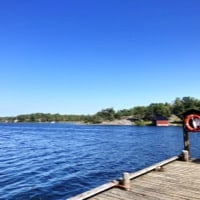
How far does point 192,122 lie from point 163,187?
7.19 meters

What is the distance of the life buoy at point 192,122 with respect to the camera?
53.4 feet

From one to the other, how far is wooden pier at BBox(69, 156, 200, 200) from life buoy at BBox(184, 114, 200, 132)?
136 inches

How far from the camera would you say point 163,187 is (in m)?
10.4

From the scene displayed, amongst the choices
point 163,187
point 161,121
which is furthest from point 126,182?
point 161,121

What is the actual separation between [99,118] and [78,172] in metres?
166

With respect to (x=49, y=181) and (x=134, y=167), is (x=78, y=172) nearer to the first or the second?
(x=49, y=181)

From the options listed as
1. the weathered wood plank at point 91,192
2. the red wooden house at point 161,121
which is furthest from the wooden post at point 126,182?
the red wooden house at point 161,121

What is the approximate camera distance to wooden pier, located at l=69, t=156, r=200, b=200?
934 centimetres

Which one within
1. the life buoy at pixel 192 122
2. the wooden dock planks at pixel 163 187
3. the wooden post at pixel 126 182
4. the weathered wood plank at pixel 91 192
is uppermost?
the life buoy at pixel 192 122

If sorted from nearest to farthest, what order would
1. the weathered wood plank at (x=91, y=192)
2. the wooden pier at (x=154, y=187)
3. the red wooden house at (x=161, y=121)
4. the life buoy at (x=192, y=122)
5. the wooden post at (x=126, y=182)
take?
the weathered wood plank at (x=91, y=192)
the wooden pier at (x=154, y=187)
the wooden post at (x=126, y=182)
the life buoy at (x=192, y=122)
the red wooden house at (x=161, y=121)

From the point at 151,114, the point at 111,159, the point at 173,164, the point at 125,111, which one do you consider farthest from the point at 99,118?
the point at 173,164

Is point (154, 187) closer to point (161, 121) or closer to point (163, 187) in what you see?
point (163, 187)

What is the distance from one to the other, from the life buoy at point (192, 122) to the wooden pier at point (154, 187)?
345cm

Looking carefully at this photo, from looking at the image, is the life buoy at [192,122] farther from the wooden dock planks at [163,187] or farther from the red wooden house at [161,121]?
the red wooden house at [161,121]
